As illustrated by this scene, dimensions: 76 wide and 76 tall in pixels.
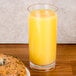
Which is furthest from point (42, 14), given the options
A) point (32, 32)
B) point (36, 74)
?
point (36, 74)

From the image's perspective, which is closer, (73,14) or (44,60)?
(44,60)

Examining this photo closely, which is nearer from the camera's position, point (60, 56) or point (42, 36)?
point (42, 36)

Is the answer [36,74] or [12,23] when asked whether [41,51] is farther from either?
[12,23]

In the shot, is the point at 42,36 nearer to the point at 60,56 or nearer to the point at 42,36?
the point at 42,36

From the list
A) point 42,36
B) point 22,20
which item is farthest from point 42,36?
point 22,20

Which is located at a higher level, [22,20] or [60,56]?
[22,20]
